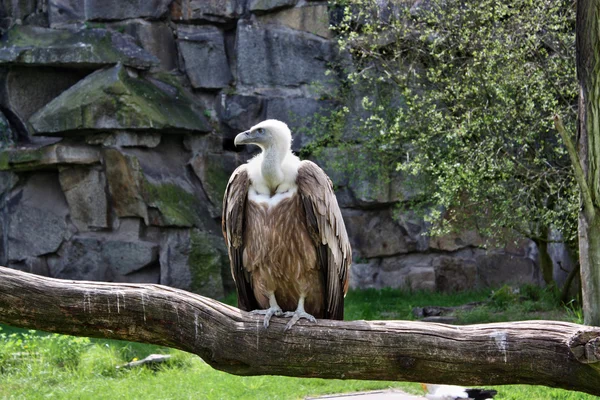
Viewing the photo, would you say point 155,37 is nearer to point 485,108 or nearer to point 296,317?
point 485,108

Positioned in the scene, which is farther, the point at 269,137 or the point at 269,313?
the point at 269,137

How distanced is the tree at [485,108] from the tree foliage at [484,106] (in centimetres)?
1

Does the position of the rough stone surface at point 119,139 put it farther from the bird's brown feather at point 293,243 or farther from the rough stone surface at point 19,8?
the bird's brown feather at point 293,243

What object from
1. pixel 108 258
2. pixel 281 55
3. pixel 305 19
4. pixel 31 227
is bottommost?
pixel 108 258

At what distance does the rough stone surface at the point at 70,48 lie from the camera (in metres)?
9.38

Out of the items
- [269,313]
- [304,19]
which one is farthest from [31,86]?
[269,313]

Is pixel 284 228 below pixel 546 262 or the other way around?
the other way around

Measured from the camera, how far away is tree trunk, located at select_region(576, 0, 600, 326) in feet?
14.4

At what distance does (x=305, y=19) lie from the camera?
995 cm

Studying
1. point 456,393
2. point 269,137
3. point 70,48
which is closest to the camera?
point 269,137

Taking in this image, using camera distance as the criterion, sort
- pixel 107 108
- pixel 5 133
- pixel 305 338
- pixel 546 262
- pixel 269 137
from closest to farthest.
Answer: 1. pixel 305 338
2. pixel 269 137
3. pixel 546 262
4. pixel 107 108
5. pixel 5 133

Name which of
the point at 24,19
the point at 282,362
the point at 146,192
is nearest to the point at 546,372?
the point at 282,362

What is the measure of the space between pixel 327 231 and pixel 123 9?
675cm

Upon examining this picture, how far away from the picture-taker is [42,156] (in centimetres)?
940
